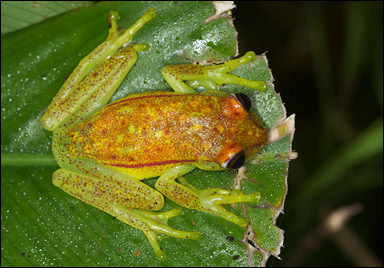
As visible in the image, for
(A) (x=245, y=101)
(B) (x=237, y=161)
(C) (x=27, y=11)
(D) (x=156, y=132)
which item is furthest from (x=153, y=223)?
(C) (x=27, y=11)

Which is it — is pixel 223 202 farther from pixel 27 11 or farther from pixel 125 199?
pixel 27 11

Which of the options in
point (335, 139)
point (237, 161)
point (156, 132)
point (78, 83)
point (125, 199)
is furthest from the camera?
point (335, 139)

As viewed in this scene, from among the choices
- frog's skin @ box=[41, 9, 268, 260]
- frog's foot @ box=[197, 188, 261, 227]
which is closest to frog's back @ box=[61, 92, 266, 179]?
frog's skin @ box=[41, 9, 268, 260]

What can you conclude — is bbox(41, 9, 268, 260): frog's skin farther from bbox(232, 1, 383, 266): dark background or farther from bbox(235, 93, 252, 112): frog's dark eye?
bbox(232, 1, 383, 266): dark background

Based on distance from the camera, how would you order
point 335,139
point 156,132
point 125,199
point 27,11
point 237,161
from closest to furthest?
point 237,161 < point 156,132 < point 125,199 < point 27,11 < point 335,139

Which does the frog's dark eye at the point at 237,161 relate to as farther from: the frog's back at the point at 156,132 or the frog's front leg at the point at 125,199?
the frog's front leg at the point at 125,199

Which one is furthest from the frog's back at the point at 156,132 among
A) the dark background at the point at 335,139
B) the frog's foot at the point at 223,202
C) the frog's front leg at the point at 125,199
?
the dark background at the point at 335,139
